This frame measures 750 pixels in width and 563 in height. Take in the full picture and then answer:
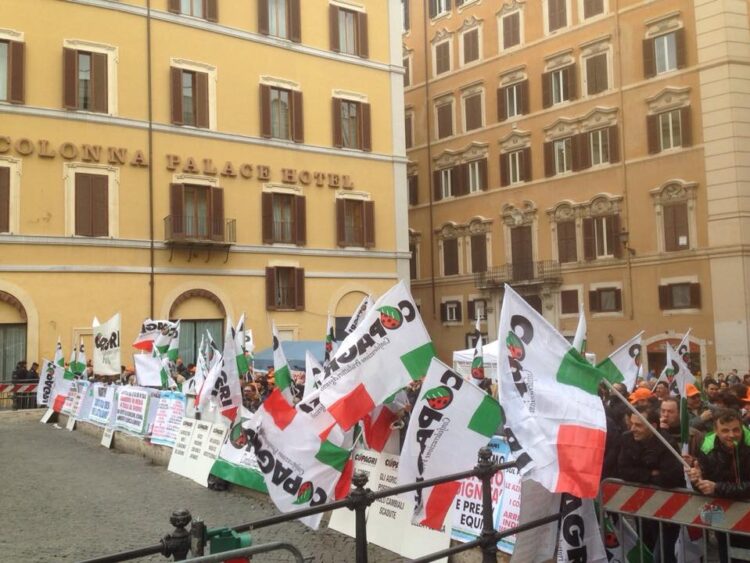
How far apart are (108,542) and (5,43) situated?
68.9 feet

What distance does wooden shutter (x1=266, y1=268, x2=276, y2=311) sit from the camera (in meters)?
29.9

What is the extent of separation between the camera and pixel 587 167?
113 feet

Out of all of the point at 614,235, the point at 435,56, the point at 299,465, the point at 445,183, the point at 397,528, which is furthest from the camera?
the point at 435,56

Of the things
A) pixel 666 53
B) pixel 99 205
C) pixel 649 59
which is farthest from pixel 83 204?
pixel 666 53

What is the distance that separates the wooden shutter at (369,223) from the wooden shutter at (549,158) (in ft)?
27.9

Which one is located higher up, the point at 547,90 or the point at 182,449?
the point at 547,90

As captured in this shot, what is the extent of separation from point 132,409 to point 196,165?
1452 centimetres

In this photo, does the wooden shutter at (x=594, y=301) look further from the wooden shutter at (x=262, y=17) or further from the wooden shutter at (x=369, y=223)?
the wooden shutter at (x=262, y=17)

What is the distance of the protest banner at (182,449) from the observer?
12836 mm

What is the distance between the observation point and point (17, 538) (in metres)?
9.06

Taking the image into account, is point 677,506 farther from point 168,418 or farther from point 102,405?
point 102,405

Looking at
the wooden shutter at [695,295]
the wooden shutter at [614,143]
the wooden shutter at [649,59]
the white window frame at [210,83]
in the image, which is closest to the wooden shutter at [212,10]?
the white window frame at [210,83]

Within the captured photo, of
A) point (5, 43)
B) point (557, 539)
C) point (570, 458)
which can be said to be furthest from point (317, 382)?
point (5, 43)

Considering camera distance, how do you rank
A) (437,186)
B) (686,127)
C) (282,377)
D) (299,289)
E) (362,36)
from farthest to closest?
(437,186)
(362,36)
(686,127)
(299,289)
(282,377)
